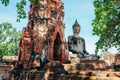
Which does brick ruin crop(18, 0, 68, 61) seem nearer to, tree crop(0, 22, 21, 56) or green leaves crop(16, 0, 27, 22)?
green leaves crop(16, 0, 27, 22)

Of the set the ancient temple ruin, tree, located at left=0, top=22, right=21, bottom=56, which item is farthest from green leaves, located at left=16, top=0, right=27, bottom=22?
tree, located at left=0, top=22, right=21, bottom=56

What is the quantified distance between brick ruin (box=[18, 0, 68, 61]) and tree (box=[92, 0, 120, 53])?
2645 mm

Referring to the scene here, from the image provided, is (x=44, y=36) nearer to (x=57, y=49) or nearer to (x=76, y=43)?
(x=57, y=49)

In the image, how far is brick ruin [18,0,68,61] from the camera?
1444 centimetres

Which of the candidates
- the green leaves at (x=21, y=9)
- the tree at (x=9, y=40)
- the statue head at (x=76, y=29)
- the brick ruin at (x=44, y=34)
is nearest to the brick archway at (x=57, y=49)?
the brick ruin at (x=44, y=34)

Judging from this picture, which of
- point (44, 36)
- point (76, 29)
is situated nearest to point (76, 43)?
point (76, 29)

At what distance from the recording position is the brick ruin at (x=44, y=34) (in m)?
14.4

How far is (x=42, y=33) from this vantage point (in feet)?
48.7

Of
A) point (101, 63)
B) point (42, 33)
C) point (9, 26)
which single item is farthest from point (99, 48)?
point (9, 26)

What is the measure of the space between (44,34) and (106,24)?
423 centimetres

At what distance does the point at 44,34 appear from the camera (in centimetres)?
1494

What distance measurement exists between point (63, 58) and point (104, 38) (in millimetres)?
3584

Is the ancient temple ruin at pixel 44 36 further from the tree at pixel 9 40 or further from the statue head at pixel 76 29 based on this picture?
the tree at pixel 9 40

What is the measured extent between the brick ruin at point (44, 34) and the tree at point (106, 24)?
2645 millimetres
